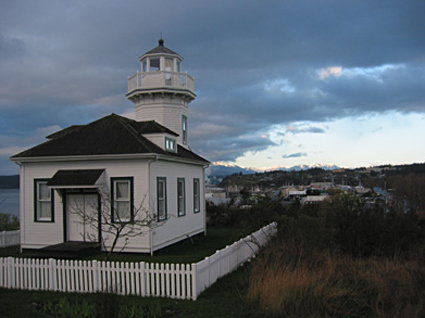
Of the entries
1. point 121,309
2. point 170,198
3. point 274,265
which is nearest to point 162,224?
point 170,198

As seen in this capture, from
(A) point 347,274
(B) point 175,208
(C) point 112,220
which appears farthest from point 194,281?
(B) point 175,208

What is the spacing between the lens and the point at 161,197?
1563cm

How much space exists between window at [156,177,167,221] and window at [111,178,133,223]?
1.07 metres

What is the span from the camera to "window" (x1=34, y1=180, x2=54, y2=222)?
15.4 m

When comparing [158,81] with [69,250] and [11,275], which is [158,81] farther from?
[11,275]

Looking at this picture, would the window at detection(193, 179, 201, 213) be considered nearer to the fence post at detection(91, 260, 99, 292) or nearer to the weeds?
the weeds

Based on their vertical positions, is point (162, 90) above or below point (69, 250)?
above

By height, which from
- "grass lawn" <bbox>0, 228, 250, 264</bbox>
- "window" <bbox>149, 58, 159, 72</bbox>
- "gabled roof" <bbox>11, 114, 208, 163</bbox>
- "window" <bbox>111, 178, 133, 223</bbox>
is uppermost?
"window" <bbox>149, 58, 159, 72</bbox>

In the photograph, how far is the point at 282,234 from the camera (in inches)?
638

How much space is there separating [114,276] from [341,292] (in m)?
5.12

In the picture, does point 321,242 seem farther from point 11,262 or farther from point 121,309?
point 11,262

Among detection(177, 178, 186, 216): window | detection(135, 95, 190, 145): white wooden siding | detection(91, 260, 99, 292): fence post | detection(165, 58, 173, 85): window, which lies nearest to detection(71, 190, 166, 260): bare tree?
detection(177, 178, 186, 216): window

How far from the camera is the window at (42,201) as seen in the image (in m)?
15.4

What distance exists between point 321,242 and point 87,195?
28.1 ft
